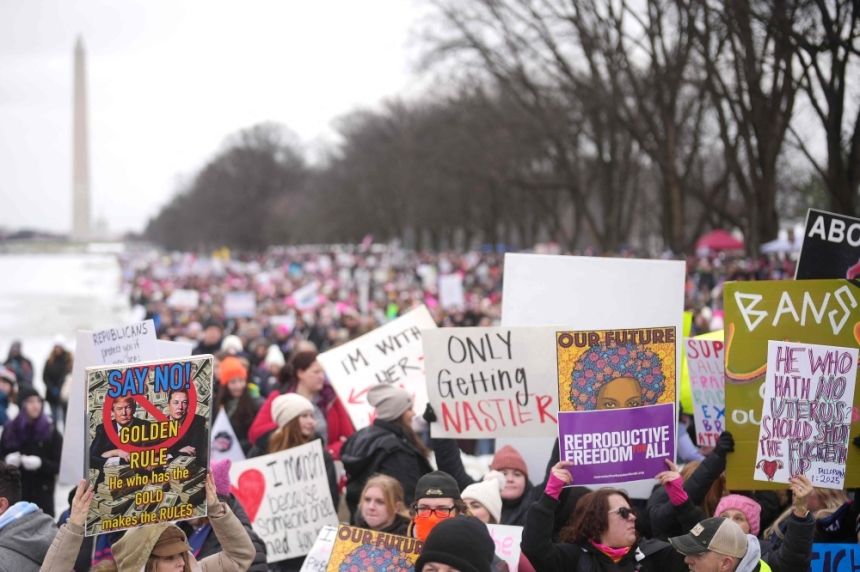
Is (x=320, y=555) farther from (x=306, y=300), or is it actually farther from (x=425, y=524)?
(x=306, y=300)

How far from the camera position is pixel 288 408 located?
6.95 m

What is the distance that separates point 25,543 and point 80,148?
105235 millimetres

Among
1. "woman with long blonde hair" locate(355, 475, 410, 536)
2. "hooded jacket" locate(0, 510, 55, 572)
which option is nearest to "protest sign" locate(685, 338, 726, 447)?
"woman with long blonde hair" locate(355, 475, 410, 536)

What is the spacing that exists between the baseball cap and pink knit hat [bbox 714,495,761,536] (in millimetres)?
985

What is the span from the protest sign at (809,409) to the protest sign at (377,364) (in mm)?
3144

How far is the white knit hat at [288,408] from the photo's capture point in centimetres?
693

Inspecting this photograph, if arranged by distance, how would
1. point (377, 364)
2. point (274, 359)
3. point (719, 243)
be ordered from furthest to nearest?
1. point (719, 243)
2. point (274, 359)
3. point (377, 364)

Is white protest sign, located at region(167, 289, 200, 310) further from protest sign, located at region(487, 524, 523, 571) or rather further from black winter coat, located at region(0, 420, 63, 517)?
protest sign, located at region(487, 524, 523, 571)

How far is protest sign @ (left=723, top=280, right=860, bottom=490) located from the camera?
5.61m

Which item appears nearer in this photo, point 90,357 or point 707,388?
point 90,357

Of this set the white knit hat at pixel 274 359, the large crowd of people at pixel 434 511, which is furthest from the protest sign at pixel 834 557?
the white knit hat at pixel 274 359

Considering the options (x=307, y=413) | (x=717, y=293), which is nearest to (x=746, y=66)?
(x=717, y=293)

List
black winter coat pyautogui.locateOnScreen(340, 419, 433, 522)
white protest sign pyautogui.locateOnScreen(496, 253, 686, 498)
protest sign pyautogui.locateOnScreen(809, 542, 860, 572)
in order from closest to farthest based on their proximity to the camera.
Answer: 1. protest sign pyautogui.locateOnScreen(809, 542, 860, 572)
2. black winter coat pyautogui.locateOnScreen(340, 419, 433, 522)
3. white protest sign pyautogui.locateOnScreen(496, 253, 686, 498)

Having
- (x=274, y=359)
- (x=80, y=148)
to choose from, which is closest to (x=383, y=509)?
(x=274, y=359)
